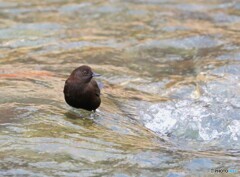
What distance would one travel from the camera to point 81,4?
14.0 metres

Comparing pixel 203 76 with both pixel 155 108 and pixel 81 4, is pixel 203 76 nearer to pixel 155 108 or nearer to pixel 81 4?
pixel 155 108

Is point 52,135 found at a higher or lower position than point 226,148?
higher

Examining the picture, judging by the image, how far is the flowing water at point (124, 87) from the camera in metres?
5.81

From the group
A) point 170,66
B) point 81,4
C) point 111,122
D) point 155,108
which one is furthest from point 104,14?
point 111,122

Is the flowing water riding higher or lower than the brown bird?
lower

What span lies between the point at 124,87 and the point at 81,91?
7.31 feet

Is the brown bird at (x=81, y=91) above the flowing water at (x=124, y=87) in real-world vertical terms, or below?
above

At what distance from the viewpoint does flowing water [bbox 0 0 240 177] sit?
5809mm

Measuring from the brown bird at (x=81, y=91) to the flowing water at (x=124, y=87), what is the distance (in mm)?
171

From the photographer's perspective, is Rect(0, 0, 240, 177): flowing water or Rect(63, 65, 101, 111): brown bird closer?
Rect(0, 0, 240, 177): flowing water

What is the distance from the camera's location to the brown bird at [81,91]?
22.2ft

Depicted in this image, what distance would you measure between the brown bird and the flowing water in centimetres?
17

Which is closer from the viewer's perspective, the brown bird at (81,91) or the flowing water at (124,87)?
the flowing water at (124,87)

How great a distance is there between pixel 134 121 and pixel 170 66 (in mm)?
2816
